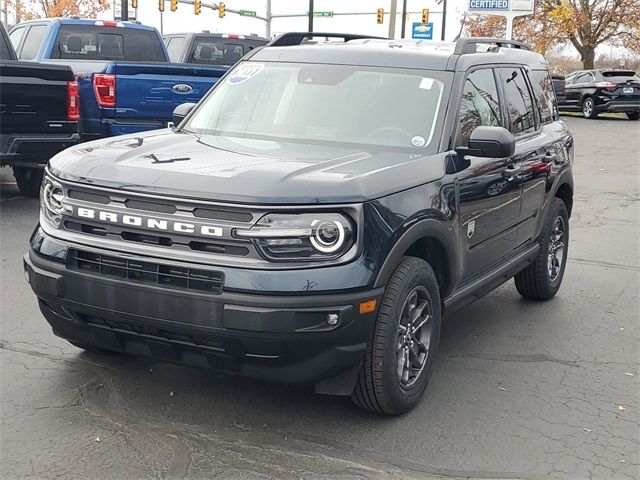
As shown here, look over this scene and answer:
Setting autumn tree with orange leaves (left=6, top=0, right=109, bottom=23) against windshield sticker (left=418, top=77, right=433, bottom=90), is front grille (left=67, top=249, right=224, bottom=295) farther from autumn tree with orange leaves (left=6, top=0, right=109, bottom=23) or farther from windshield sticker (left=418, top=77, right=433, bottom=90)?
autumn tree with orange leaves (left=6, top=0, right=109, bottom=23)

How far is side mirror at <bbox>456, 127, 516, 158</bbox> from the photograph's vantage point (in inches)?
175

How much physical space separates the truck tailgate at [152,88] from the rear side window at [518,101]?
4988mm

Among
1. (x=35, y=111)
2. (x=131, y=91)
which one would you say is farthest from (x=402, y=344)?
(x=131, y=91)

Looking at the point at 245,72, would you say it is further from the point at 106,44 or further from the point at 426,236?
the point at 106,44

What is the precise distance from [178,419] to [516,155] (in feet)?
9.14

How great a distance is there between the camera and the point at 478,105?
16.6 feet

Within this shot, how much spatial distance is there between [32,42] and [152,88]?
→ 10.5ft

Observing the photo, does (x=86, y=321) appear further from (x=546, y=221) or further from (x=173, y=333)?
(x=546, y=221)

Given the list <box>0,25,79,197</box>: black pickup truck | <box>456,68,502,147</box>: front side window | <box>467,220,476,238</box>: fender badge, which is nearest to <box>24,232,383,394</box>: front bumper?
<box>467,220,476,238</box>: fender badge

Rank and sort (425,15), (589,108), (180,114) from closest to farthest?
(180,114), (589,108), (425,15)

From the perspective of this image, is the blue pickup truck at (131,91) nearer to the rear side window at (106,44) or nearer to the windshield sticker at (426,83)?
the rear side window at (106,44)

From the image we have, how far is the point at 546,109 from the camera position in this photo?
20.9ft

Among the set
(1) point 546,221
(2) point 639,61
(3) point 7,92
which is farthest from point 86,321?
(2) point 639,61

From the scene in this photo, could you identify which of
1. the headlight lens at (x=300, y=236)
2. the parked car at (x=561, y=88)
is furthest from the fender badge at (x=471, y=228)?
the parked car at (x=561, y=88)
